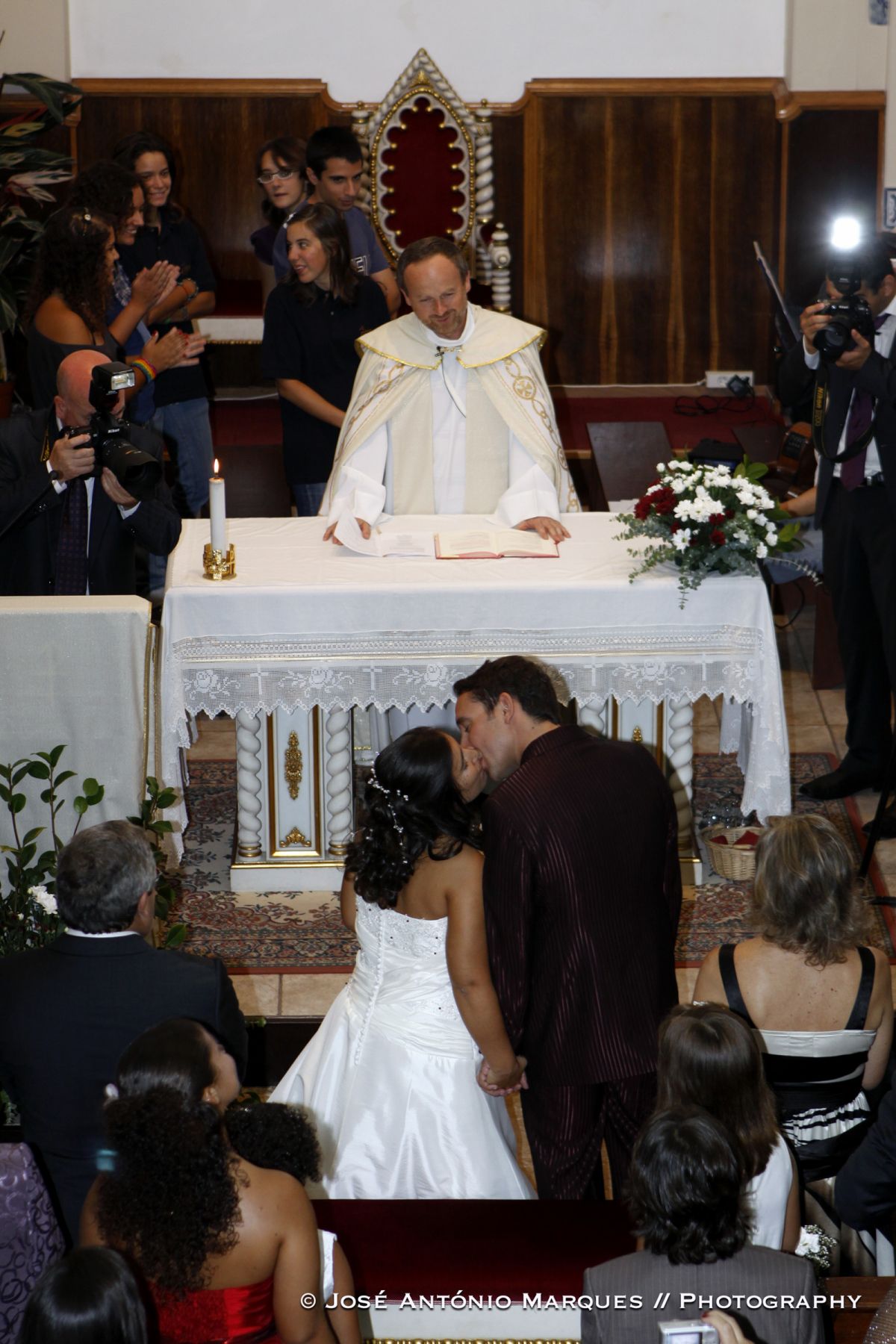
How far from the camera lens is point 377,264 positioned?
7852 mm

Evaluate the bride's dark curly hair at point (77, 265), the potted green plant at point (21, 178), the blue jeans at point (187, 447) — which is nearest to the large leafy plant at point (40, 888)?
the bride's dark curly hair at point (77, 265)

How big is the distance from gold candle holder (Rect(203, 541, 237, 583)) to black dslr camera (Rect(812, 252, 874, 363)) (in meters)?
2.09

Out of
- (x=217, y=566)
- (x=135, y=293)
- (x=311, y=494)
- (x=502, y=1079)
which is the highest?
(x=135, y=293)

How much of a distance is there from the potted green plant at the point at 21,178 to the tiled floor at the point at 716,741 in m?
2.58

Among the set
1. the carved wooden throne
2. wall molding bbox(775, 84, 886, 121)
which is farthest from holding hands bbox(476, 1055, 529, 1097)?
wall molding bbox(775, 84, 886, 121)

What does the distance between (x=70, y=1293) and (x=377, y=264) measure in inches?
250

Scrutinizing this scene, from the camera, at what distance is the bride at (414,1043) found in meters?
3.52

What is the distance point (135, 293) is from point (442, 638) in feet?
6.97

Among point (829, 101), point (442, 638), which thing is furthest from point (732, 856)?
point (829, 101)

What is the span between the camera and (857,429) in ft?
19.5

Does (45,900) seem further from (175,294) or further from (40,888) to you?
(175,294)

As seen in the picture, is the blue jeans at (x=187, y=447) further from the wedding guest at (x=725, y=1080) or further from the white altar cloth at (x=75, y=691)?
the wedding guest at (x=725, y=1080)

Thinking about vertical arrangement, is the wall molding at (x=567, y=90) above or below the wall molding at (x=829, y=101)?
above

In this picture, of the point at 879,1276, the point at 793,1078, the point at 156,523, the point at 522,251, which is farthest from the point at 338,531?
the point at 522,251
